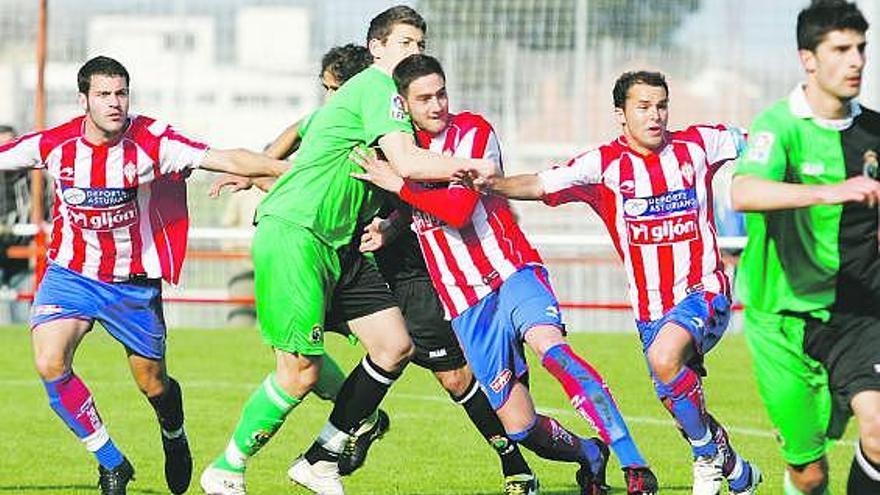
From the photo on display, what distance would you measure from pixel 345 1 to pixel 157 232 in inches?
487

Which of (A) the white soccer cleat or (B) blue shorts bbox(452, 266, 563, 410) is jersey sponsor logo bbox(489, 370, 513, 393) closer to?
(B) blue shorts bbox(452, 266, 563, 410)

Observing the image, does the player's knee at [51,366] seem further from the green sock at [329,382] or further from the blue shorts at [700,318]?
the blue shorts at [700,318]

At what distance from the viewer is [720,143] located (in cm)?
915

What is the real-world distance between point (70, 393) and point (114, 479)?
0.46 m

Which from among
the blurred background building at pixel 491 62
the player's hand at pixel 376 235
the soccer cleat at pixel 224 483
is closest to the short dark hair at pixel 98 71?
the player's hand at pixel 376 235

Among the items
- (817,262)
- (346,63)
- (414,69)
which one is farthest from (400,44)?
(817,262)

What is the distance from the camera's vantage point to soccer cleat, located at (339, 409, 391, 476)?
9.76 meters

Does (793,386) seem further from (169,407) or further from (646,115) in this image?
(169,407)

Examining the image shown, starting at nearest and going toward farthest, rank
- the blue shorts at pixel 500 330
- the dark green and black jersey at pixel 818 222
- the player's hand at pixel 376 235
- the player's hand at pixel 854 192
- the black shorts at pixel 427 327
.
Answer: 1. the player's hand at pixel 854 192
2. the dark green and black jersey at pixel 818 222
3. the blue shorts at pixel 500 330
4. the player's hand at pixel 376 235
5. the black shorts at pixel 427 327

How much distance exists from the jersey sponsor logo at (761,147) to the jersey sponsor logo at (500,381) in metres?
2.03

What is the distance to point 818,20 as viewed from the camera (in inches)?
289

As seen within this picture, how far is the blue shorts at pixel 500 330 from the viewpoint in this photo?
29.2ft

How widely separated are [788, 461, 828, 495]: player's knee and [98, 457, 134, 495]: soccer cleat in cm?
329

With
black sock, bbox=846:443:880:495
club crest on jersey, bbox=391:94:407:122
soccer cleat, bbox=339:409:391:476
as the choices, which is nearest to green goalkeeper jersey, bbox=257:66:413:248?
club crest on jersey, bbox=391:94:407:122
